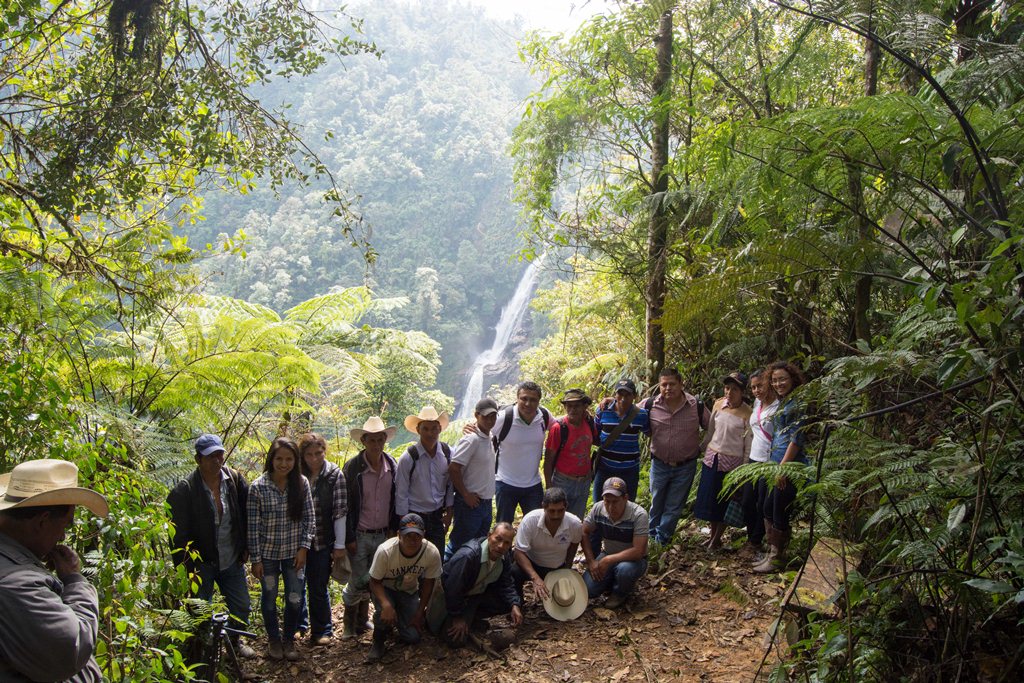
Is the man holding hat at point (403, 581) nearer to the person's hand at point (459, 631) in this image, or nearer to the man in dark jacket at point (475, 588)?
the man in dark jacket at point (475, 588)

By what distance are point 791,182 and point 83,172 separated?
4287mm

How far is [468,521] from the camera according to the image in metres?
5.23

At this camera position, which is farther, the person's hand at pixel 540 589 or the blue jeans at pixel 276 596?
the person's hand at pixel 540 589

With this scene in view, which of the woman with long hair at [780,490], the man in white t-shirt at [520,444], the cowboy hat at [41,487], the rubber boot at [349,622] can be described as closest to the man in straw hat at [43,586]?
the cowboy hat at [41,487]

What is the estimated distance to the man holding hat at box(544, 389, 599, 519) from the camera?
5.34 meters

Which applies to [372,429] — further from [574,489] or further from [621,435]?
[621,435]

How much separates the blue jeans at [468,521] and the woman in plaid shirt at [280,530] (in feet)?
3.52

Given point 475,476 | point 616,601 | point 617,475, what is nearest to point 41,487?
point 475,476

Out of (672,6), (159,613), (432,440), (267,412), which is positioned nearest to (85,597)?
(159,613)

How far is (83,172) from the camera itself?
15.2 feet

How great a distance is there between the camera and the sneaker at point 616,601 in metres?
4.81

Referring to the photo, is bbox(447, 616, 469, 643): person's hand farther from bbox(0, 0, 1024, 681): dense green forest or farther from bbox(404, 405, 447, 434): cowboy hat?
bbox(0, 0, 1024, 681): dense green forest

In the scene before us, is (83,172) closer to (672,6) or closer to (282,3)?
(282,3)

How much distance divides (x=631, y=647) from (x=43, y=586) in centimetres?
326
